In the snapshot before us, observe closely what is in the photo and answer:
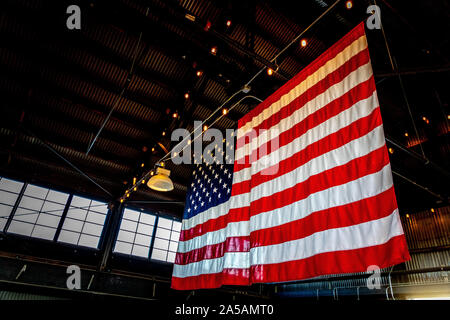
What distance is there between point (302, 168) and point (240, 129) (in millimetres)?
1706

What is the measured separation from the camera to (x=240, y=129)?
4574 millimetres

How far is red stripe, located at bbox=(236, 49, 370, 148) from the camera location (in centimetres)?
294

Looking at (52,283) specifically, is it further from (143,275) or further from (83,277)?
(143,275)

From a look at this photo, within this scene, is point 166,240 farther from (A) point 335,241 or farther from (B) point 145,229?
(A) point 335,241

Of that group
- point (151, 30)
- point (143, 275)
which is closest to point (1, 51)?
point (151, 30)

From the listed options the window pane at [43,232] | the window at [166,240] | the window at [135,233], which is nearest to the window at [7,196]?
Answer: the window pane at [43,232]

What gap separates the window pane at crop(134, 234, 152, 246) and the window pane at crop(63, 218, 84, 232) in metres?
2.14

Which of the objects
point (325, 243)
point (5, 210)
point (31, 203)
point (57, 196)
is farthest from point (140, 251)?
point (325, 243)

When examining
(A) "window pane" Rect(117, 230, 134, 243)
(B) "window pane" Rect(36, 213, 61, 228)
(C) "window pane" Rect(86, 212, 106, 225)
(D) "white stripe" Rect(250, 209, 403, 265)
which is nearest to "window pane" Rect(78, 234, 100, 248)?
(C) "window pane" Rect(86, 212, 106, 225)

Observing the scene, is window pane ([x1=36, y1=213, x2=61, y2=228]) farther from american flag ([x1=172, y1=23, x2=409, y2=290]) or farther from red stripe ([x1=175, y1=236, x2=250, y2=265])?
american flag ([x1=172, y1=23, x2=409, y2=290])

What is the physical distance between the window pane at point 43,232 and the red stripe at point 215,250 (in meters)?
6.61

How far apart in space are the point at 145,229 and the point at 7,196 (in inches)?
192

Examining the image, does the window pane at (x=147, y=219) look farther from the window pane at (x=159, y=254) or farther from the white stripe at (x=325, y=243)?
the white stripe at (x=325, y=243)

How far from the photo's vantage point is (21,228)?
8.81 metres
